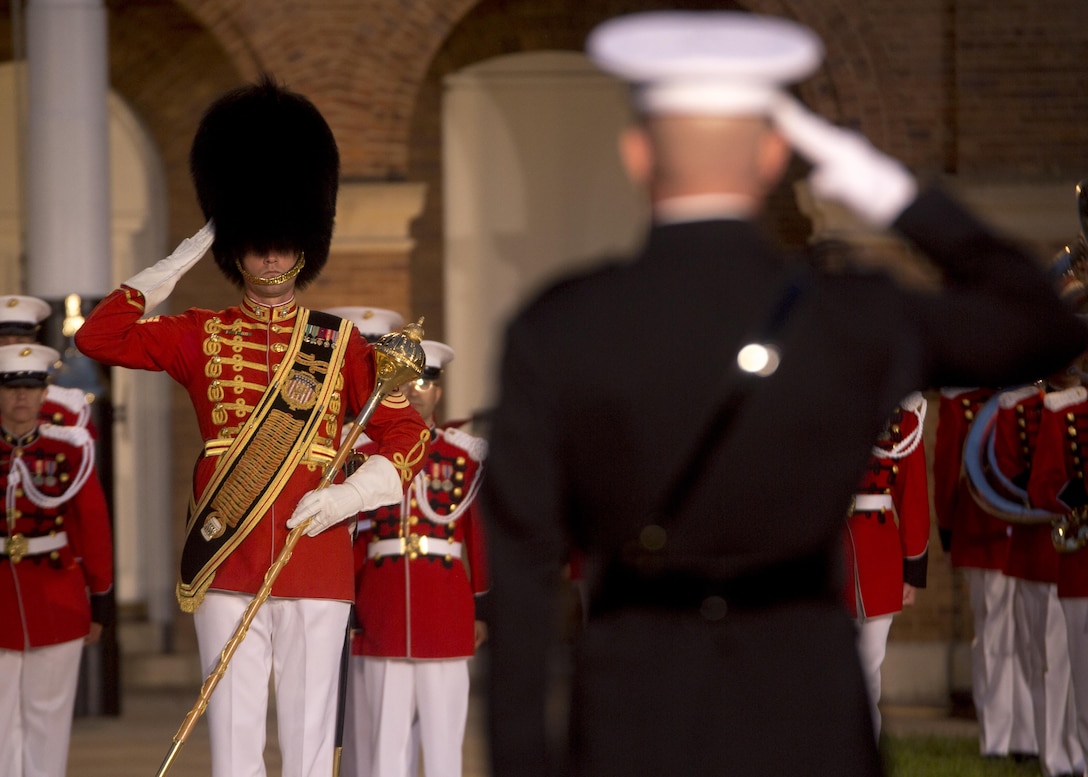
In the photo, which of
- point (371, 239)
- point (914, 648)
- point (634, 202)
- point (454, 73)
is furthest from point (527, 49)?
point (914, 648)

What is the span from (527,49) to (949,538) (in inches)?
178

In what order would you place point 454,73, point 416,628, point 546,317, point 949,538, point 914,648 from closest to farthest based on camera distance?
point 546,317 < point 416,628 < point 949,538 < point 914,648 < point 454,73

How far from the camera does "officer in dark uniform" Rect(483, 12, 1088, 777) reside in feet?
7.00

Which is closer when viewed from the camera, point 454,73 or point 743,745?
point 743,745

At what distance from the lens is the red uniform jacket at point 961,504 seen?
8.29 meters

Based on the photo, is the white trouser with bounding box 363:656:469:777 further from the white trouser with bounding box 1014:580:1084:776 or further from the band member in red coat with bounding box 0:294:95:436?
the white trouser with bounding box 1014:580:1084:776

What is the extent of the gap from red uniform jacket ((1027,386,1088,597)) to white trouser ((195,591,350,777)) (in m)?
3.41

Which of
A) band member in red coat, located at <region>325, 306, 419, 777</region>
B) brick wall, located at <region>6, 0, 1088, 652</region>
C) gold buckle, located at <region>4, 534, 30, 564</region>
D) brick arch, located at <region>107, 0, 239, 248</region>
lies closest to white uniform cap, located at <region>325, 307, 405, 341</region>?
band member in red coat, located at <region>325, 306, 419, 777</region>

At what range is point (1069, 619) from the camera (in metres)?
7.04

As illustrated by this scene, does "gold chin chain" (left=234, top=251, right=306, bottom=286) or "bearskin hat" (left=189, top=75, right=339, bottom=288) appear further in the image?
"bearskin hat" (left=189, top=75, right=339, bottom=288)

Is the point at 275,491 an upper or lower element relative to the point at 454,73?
lower

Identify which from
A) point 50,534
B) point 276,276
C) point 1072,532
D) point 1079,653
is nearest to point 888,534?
point 1072,532

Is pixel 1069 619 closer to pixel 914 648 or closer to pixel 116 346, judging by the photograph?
pixel 914 648

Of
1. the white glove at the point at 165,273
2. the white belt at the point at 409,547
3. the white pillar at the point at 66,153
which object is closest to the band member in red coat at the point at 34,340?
the white belt at the point at 409,547
